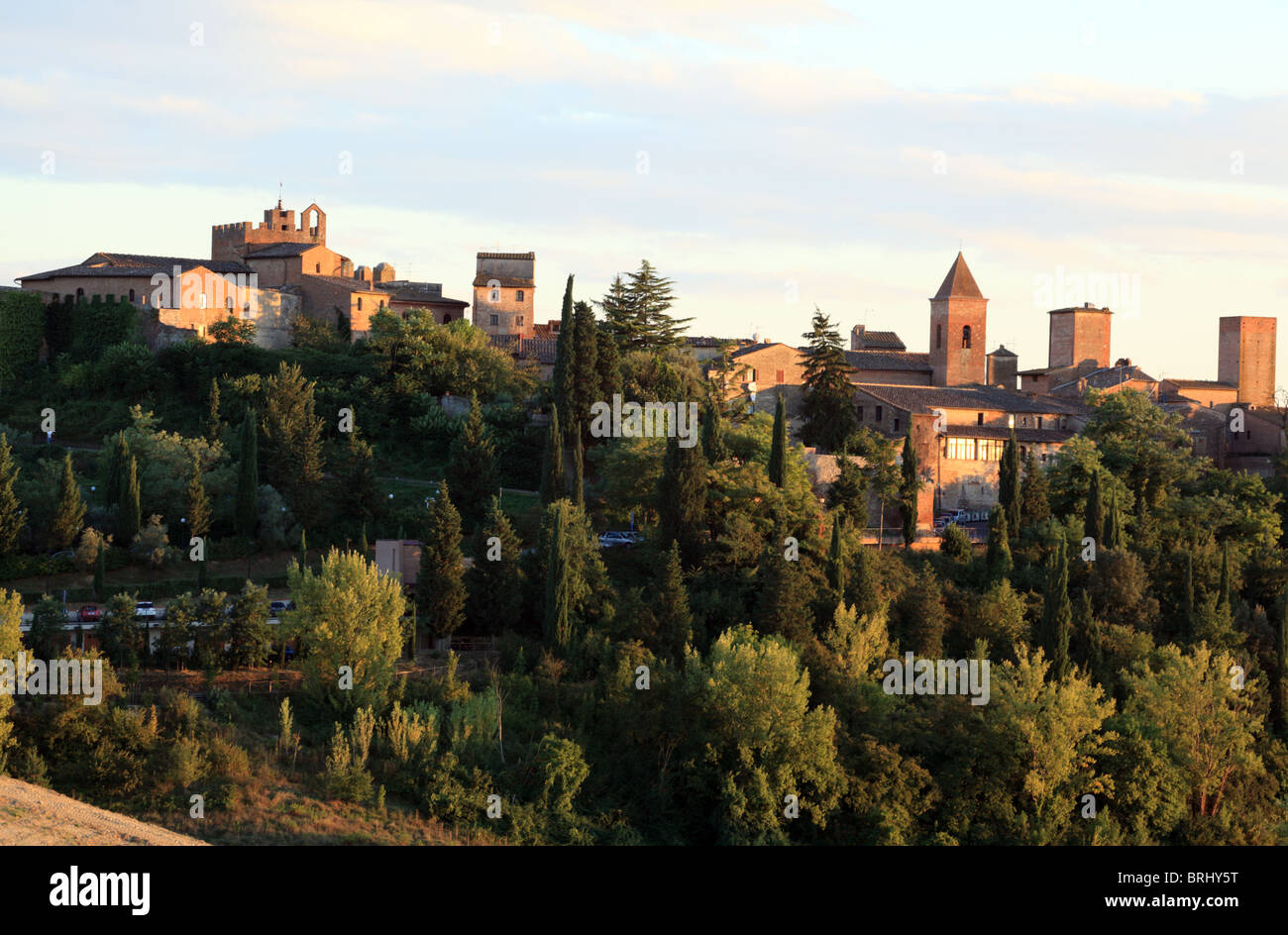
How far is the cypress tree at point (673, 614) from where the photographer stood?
113ft

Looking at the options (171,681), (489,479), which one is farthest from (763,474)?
(171,681)

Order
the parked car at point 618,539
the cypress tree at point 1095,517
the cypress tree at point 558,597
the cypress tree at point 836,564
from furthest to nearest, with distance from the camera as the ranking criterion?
the cypress tree at point 1095,517 → the parked car at point 618,539 → the cypress tree at point 836,564 → the cypress tree at point 558,597

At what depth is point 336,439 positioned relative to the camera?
154 ft

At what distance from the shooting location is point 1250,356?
65.4 metres

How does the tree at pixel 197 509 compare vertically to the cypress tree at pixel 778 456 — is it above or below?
below

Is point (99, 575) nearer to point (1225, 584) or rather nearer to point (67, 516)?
point (67, 516)

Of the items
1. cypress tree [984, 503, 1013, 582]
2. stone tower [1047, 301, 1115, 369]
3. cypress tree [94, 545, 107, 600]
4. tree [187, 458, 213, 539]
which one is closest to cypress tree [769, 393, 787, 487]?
cypress tree [984, 503, 1013, 582]

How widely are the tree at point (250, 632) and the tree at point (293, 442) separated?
297 inches

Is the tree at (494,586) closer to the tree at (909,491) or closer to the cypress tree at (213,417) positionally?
the cypress tree at (213,417)

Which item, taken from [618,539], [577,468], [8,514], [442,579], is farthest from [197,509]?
[618,539]

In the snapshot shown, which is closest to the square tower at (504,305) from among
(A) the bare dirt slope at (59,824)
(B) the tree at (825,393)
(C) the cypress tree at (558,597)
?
(B) the tree at (825,393)

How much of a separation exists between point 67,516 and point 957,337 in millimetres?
35982

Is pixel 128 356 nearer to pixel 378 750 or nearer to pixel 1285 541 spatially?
pixel 378 750
